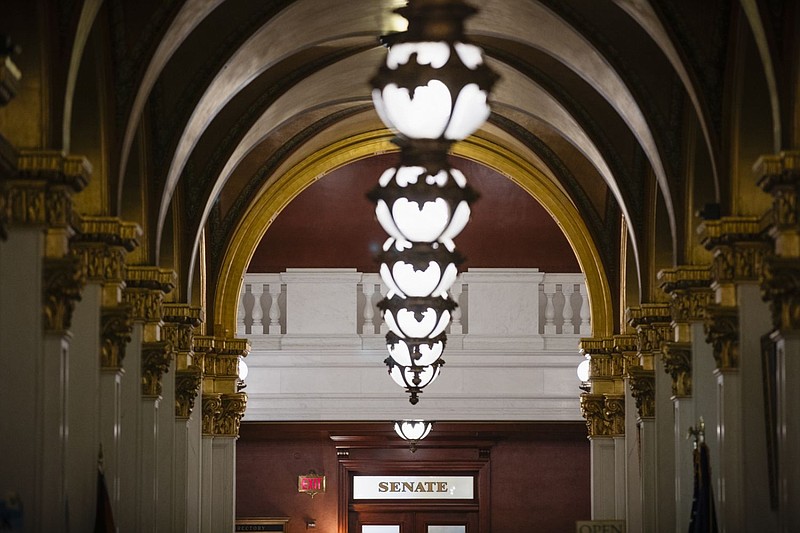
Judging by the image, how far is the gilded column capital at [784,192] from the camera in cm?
877

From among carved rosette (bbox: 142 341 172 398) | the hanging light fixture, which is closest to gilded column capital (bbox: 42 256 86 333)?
carved rosette (bbox: 142 341 172 398)

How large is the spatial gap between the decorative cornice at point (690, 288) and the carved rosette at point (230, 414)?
6600mm

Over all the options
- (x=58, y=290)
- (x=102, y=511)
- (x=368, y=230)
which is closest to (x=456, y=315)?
(x=368, y=230)

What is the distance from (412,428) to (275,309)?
2416mm

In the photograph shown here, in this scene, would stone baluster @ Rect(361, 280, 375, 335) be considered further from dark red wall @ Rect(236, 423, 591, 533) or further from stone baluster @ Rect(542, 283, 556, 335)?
stone baluster @ Rect(542, 283, 556, 335)

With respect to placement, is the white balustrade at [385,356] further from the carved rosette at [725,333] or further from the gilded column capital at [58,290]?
the gilded column capital at [58,290]

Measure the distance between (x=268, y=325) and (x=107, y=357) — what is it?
34.2ft

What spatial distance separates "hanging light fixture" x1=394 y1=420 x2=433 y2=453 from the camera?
2058 cm

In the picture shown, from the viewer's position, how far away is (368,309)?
21484 mm

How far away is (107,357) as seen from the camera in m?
11.4

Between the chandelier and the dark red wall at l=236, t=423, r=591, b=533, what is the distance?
40.9 ft

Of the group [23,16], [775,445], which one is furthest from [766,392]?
[23,16]

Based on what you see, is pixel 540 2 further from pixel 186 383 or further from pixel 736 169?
pixel 186 383

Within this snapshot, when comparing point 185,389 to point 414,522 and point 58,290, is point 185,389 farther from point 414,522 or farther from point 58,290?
point 414,522
